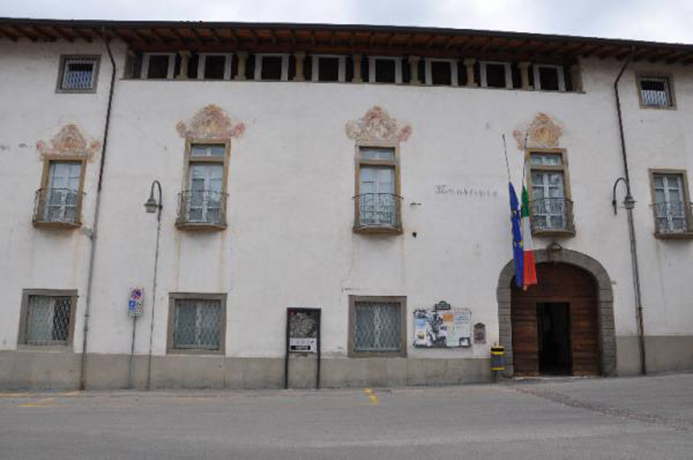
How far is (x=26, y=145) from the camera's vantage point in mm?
14984

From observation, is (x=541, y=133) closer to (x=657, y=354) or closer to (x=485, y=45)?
(x=485, y=45)

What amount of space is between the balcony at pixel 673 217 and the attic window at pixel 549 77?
14.6 feet

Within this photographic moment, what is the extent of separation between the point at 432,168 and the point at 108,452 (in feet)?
35.2

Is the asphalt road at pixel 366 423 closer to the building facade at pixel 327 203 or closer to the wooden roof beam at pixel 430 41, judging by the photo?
the building facade at pixel 327 203

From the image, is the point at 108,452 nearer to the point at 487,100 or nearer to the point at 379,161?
the point at 379,161

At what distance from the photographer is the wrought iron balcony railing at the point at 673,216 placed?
15.0m

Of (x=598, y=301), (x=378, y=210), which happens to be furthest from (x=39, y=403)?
(x=598, y=301)

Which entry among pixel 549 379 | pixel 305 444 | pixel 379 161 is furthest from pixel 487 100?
pixel 305 444

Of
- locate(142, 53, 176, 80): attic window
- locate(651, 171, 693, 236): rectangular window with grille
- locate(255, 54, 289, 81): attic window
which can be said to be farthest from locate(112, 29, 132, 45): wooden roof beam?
locate(651, 171, 693, 236): rectangular window with grille

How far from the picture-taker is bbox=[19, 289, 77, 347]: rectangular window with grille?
14.1 metres

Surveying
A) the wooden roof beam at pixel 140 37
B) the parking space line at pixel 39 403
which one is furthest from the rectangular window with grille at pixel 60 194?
the parking space line at pixel 39 403

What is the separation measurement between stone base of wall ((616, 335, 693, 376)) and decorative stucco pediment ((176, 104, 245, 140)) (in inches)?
473

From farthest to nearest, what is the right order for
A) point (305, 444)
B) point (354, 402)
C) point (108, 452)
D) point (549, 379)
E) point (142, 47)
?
point (142, 47), point (549, 379), point (354, 402), point (305, 444), point (108, 452)

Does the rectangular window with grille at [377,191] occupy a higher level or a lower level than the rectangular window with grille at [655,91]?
Answer: lower
